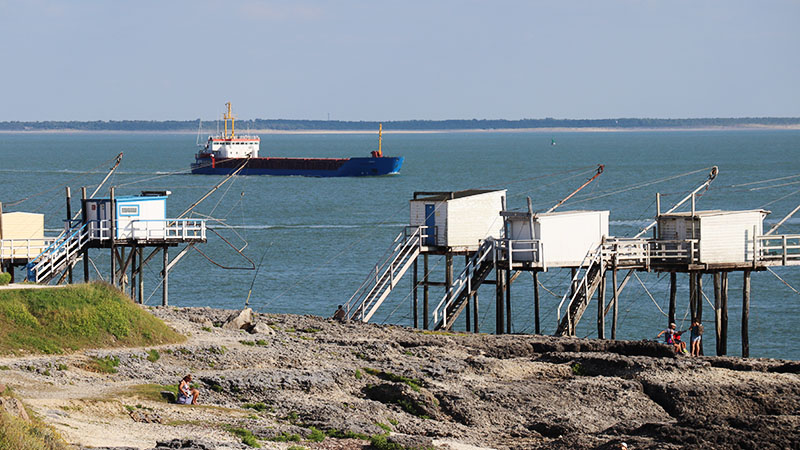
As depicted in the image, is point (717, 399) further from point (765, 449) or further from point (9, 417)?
point (9, 417)

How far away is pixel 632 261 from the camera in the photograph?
4025 cm

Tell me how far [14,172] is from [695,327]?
154881 millimetres

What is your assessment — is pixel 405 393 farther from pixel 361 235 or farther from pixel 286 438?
pixel 361 235

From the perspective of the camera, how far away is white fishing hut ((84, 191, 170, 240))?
42.0 m

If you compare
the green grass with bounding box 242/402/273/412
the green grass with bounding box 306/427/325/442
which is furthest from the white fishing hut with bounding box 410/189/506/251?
the green grass with bounding box 306/427/325/442

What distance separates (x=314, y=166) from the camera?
171750 mm

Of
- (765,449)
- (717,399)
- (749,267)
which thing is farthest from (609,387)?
(749,267)

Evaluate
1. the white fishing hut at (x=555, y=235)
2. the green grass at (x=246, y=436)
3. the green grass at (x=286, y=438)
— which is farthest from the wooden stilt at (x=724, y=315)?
the green grass at (x=246, y=436)

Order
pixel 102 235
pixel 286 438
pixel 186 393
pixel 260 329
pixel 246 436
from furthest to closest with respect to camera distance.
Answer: pixel 102 235 < pixel 260 329 < pixel 186 393 < pixel 286 438 < pixel 246 436

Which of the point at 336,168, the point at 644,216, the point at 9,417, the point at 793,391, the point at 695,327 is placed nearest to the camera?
the point at 9,417

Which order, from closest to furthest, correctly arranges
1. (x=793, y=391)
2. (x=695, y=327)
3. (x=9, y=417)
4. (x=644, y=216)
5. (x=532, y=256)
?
(x=9, y=417), (x=793, y=391), (x=695, y=327), (x=532, y=256), (x=644, y=216)

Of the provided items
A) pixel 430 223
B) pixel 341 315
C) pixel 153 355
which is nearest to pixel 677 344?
pixel 430 223

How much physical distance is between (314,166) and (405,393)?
475 feet

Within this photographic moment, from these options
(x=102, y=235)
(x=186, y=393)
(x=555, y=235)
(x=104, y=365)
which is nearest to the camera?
(x=186, y=393)
